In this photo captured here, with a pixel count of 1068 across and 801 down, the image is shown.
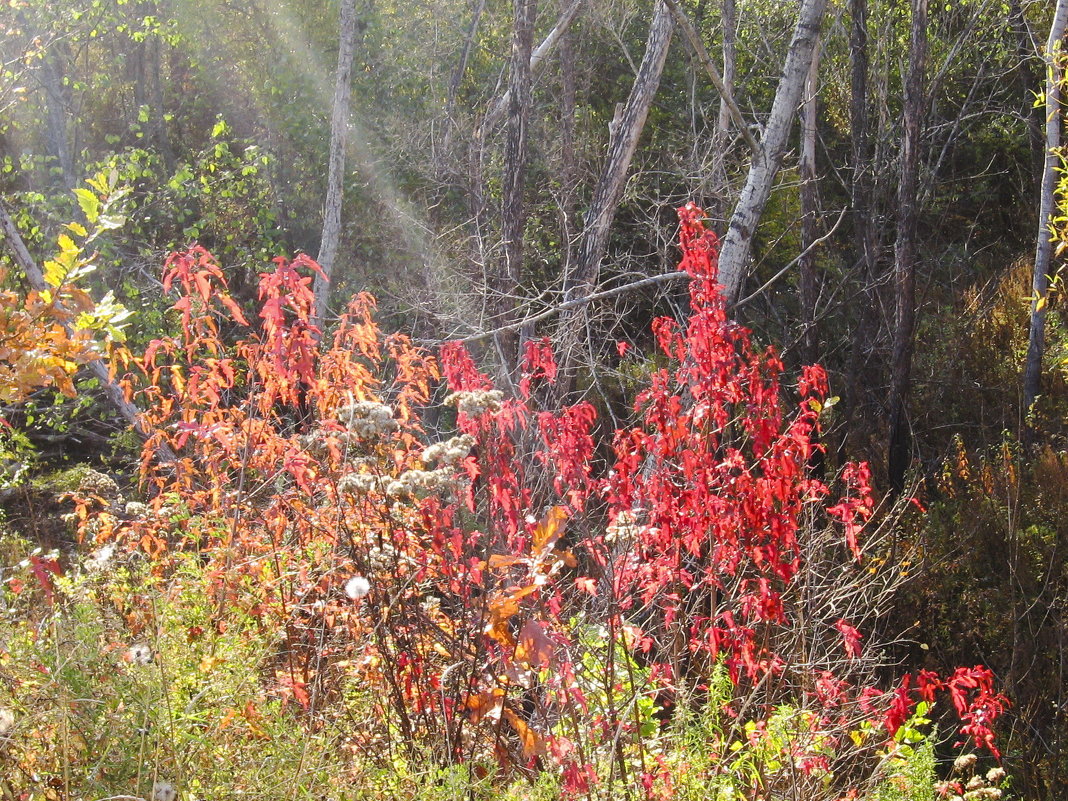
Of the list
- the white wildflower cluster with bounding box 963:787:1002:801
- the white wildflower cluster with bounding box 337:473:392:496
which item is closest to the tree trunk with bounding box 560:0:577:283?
the white wildflower cluster with bounding box 963:787:1002:801

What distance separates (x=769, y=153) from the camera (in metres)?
5.09

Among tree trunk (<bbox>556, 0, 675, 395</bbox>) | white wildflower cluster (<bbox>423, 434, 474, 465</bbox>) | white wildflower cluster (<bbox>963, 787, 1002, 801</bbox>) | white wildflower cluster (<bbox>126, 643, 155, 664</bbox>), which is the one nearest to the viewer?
white wildflower cluster (<bbox>126, 643, 155, 664</bbox>)

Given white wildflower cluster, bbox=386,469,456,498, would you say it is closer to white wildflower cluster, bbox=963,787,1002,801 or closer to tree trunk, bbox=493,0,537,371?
white wildflower cluster, bbox=963,787,1002,801

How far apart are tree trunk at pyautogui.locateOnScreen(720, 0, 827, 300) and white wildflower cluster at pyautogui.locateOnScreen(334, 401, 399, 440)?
9.65ft

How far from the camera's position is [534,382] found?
6.70 meters

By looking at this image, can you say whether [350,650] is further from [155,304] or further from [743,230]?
[155,304]

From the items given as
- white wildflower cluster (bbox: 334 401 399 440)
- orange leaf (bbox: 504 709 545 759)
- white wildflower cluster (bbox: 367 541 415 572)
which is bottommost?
orange leaf (bbox: 504 709 545 759)

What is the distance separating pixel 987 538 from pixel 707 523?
3819 millimetres

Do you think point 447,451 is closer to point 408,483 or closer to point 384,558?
point 408,483

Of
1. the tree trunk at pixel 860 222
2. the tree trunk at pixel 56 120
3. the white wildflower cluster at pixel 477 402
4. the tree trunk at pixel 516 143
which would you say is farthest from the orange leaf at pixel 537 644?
the tree trunk at pixel 56 120

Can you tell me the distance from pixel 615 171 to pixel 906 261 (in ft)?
10.9

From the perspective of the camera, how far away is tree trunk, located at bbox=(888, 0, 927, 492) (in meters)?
8.02

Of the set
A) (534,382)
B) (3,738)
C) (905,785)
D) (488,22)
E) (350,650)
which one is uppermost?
(488,22)

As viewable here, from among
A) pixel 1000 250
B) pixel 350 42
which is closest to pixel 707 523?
pixel 350 42
